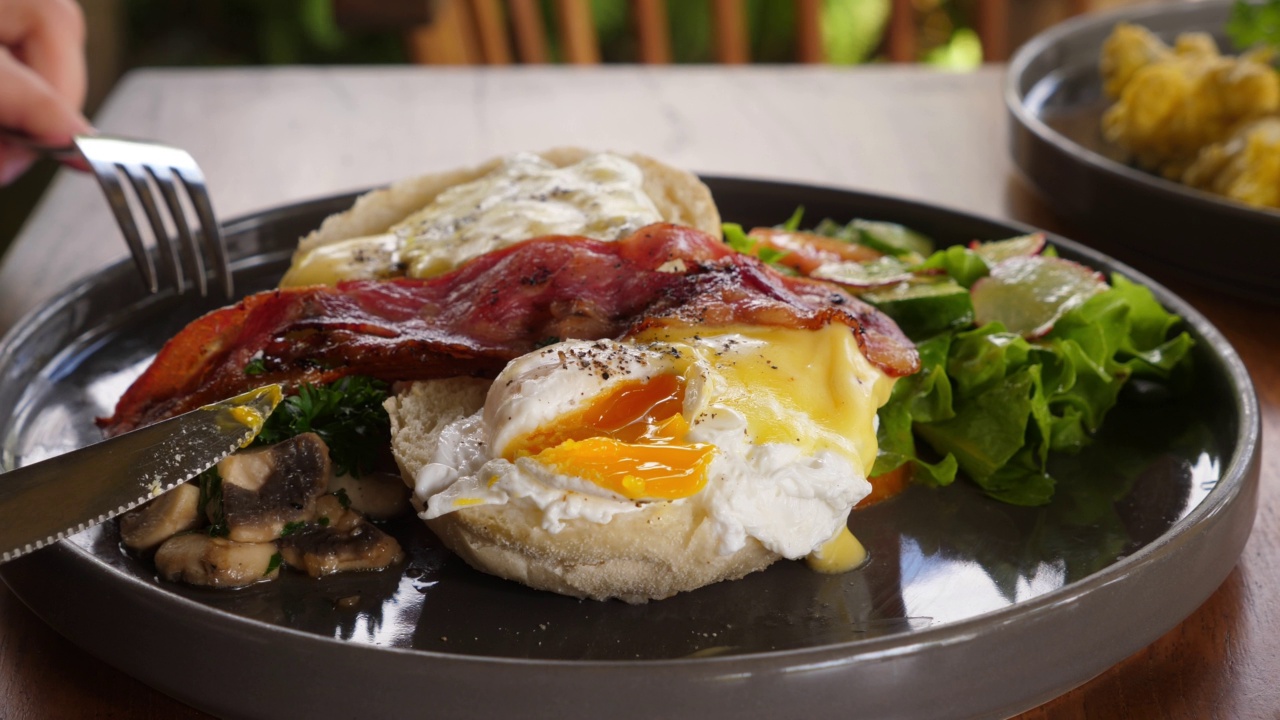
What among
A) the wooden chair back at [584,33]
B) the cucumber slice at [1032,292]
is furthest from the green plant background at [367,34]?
the cucumber slice at [1032,292]

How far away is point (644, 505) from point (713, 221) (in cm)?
110

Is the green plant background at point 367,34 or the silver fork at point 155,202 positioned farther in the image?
the green plant background at point 367,34

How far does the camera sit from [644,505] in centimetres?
176

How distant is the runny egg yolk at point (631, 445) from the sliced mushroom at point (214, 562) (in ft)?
1.50

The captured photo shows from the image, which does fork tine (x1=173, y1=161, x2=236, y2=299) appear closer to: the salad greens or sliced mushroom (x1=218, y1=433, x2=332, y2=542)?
sliced mushroom (x1=218, y1=433, x2=332, y2=542)

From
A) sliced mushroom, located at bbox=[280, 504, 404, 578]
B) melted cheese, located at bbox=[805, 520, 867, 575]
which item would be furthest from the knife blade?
melted cheese, located at bbox=[805, 520, 867, 575]

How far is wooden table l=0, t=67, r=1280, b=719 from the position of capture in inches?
140

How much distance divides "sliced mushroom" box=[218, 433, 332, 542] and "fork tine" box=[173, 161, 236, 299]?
0.83 m

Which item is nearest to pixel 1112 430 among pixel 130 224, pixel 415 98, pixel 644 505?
pixel 644 505

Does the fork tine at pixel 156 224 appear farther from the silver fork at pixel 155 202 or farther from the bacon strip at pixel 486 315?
the bacon strip at pixel 486 315

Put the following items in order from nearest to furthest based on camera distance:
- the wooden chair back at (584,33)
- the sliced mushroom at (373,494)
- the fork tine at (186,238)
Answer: the sliced mushroom at (373,494)
the fork tine at (186,238)
the wooden chair back at (584,33)

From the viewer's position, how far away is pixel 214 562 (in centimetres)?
181

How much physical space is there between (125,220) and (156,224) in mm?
66

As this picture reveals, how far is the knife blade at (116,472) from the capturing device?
168cm
